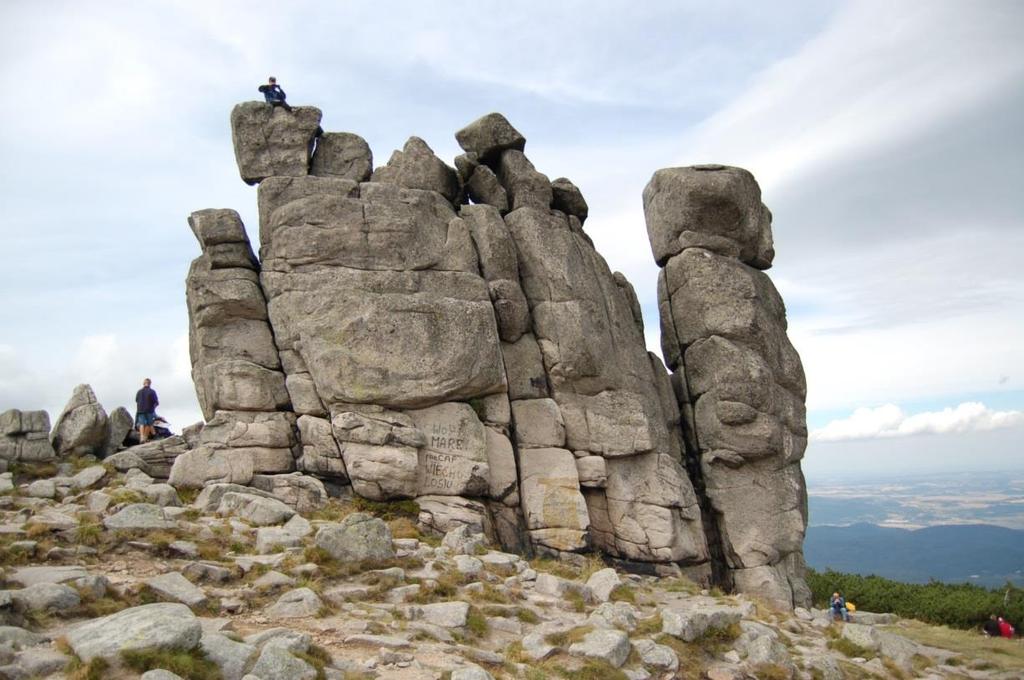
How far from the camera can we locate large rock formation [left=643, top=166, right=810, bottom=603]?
3628 centimetres

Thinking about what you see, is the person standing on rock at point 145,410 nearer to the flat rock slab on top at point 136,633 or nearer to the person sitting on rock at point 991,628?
the flat rock slab on top at point 136,633

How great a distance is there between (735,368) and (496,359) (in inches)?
497

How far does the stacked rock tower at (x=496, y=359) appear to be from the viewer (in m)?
30.4

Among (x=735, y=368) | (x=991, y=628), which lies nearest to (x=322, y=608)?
(x=735, y=368)

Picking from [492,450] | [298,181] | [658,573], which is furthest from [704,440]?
[298,181]

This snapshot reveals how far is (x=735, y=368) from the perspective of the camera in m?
37.0

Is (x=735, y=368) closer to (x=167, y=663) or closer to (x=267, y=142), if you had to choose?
(x=267, y=142)

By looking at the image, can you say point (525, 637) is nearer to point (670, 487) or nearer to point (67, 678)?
point (67, 678)

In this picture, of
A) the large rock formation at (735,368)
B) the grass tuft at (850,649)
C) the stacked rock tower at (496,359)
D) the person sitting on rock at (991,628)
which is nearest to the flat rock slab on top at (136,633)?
the stacked rock tower at (496,359)

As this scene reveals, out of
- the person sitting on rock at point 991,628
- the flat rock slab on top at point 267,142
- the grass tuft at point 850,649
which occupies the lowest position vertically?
the person sitting on rock at point 991,628

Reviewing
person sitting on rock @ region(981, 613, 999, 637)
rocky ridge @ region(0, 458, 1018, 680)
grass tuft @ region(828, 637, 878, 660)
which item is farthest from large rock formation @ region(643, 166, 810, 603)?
person sitting on rock @ region(981, 613, 999, 637)

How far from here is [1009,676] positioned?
1057 inches

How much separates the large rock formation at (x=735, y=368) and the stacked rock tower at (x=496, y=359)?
0.35ft

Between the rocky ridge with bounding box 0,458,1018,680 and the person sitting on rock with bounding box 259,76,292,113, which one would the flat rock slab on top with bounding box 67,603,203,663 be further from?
the person sitting on rock with bounding box 259,76,292,113
